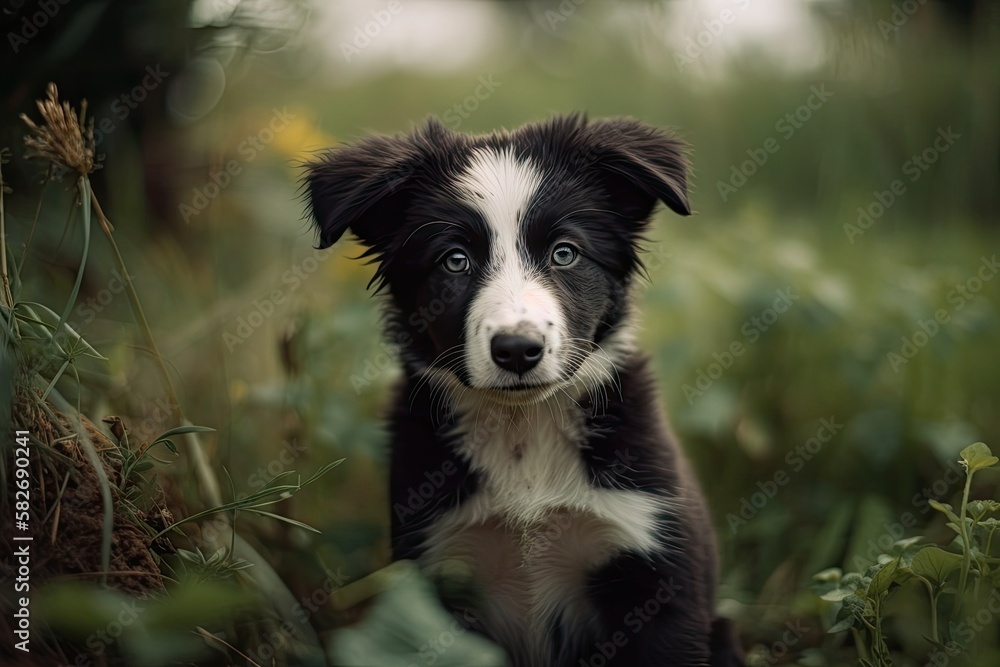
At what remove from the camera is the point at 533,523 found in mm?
2605

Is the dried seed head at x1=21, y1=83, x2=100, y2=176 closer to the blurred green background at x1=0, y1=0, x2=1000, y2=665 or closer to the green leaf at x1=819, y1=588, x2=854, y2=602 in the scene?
the blurred green background at x1=0, y1=0, x2=1000, y2=665

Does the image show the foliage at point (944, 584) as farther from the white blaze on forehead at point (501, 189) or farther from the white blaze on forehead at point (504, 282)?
the white blaze on forehead at point (501, 189)

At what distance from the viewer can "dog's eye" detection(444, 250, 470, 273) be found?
2.62m

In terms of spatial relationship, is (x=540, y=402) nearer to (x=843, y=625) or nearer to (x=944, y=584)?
(x=843, y=625)

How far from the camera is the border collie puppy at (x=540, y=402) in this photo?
253 cm

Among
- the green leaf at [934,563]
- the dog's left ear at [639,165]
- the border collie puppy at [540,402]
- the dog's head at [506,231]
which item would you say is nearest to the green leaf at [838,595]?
the green leaf at [934,563]

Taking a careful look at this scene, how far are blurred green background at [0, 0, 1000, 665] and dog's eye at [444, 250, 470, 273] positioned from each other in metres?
0.70

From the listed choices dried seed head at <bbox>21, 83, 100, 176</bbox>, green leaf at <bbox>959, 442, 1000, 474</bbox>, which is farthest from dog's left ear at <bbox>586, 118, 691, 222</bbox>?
dried seed head at <bbox>21, 83, 100, 176</bbox>

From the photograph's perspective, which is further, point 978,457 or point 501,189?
point 501,189

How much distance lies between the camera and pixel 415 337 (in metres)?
2.79

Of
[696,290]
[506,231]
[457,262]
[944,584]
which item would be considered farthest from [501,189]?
[696,290]

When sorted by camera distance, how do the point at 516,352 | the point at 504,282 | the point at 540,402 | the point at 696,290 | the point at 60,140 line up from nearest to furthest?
the point at 60,140 → the point at 516,352 → the point at 504,282 → the point at 540,402 → the point at 696,290

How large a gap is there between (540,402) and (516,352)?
0.42 meters

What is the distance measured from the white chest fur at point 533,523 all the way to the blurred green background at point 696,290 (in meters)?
0.50
